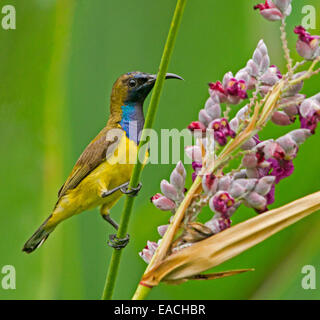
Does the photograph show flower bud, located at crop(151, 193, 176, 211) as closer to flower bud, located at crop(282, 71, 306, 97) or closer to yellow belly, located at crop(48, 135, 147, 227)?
flower bud, located at crop(282, 71, 306, 97)

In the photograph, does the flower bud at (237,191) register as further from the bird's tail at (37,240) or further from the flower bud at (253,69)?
the bird's tail at (37,240)

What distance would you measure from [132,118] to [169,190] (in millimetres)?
850

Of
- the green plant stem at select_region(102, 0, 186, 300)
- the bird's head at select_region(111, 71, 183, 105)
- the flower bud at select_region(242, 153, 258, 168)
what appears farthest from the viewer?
the bird's head at select_region(111, 71, 183, 105)

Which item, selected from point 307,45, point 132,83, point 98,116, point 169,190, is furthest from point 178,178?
point 132,83

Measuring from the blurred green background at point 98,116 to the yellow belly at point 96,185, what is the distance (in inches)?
9.9

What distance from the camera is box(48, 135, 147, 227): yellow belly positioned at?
148cm

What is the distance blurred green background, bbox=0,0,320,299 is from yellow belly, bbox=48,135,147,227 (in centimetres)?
25

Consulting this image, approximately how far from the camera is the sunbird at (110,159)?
1.44 m

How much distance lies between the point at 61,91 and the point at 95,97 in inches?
2.9

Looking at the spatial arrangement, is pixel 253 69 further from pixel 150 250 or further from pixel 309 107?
pixel 150 250

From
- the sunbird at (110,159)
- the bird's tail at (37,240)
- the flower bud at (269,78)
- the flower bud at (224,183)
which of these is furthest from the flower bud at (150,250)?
the sunbird at (110,159)

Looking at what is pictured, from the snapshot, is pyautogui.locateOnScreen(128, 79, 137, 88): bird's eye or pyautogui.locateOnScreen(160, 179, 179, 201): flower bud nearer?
pyautogui.locateOnScreen(160, 179, 179, 201): flower bud

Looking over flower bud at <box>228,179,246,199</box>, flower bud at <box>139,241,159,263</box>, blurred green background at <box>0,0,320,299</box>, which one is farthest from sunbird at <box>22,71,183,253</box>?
flower bud at <box>228,179,246,199</box>

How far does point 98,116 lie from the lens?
1.19 m
